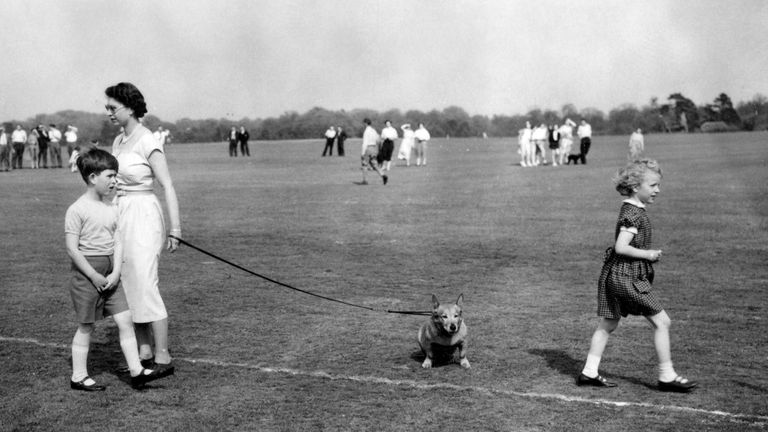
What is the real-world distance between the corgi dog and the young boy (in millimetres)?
2184

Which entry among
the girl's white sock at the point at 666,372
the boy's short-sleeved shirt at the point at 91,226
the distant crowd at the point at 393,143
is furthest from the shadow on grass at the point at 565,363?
the distant crowd at the point at 393,143

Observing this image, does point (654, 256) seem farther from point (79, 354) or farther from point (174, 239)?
point (79, 354)

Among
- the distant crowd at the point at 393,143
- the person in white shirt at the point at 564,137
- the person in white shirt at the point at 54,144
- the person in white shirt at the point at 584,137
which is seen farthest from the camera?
the person in white shirt at the point at 54,144

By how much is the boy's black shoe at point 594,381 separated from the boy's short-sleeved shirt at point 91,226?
365cm

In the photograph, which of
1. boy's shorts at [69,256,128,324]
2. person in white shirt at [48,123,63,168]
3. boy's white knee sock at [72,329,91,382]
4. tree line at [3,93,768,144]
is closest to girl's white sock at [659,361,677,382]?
boy's shorts at [69,256,128,324]

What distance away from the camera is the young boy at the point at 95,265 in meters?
5.95

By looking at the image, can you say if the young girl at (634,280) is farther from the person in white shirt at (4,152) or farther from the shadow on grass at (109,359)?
the person in white shirt at (4,152)

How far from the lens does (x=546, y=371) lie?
21.4 feet

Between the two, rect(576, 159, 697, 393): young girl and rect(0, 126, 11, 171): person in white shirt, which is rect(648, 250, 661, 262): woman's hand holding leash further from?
rect(0, 126, 11, 171): person in white shirt

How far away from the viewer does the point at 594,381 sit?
6.07 m

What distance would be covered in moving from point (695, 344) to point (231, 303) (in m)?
5.03

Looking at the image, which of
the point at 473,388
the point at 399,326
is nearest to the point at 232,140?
the point at 399,326

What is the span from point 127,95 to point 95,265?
1374 mm

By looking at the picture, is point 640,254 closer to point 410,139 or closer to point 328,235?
point 328,235
